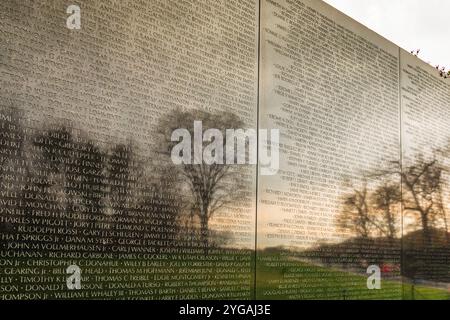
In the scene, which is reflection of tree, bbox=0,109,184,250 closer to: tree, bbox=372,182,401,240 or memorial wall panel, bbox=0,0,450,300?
memorial wall panel, bbox=0,0,450,300

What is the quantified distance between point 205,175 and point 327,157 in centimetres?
272

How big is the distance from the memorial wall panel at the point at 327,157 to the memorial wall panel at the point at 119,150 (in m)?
0.53

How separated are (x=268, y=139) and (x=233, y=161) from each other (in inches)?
30.7

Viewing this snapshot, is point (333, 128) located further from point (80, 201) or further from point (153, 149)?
point (80, 201)

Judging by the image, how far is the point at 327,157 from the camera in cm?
987

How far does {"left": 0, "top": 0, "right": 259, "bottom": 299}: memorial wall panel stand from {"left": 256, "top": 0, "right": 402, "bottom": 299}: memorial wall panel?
0.53 meters

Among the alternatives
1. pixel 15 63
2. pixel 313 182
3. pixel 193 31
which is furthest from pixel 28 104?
pixel 313 182

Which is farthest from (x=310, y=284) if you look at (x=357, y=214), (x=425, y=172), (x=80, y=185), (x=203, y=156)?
(x=425, y=172)

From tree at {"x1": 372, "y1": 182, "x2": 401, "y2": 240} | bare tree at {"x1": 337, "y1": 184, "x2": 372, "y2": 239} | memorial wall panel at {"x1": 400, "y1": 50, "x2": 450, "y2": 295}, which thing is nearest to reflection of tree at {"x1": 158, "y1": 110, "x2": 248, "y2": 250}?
bare tree at {"x1": 337, "y1": 184, "x2": 372, "y2": 239}

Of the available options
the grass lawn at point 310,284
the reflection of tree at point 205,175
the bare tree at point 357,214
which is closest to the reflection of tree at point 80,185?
the reflection of tree at point 205,175

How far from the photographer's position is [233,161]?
26.8ft

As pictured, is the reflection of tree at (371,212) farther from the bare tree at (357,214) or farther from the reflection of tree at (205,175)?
the reflection of tree at (205,175)

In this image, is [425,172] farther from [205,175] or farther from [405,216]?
[205,175]

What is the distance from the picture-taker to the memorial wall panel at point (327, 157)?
349 inches
